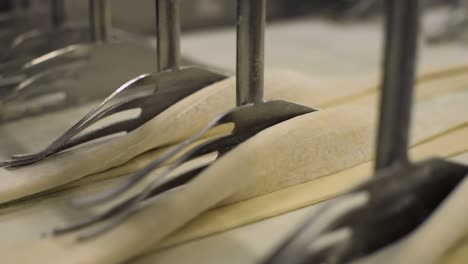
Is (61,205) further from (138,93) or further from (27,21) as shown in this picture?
(27,21)

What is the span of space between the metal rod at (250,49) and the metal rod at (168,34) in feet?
0.36

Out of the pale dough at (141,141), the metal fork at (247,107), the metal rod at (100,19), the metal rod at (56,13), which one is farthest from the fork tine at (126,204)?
the metal rod at (56,13)

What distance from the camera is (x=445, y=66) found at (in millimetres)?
1017

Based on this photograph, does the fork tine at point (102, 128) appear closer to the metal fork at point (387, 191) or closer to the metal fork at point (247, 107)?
the metal fork at point (247, 107)

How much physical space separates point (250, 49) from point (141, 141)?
0.50 ft

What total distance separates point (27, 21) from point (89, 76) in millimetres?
378

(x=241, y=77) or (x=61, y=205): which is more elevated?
(x=241, y=77)

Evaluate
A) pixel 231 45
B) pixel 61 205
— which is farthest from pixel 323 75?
pixel 61 205

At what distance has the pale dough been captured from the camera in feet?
1.94

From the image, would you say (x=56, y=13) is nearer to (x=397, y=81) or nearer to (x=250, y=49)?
(x=250, y=49)

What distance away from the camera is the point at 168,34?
2.24ft

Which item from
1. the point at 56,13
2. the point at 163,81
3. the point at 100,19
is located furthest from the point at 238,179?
the point at 56,13

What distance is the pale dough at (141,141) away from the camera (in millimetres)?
592

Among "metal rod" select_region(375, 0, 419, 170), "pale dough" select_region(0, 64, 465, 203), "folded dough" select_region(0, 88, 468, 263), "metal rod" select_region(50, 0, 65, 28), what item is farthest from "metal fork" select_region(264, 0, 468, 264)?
"metal rod" select_region(50, 0, 65, 28)
